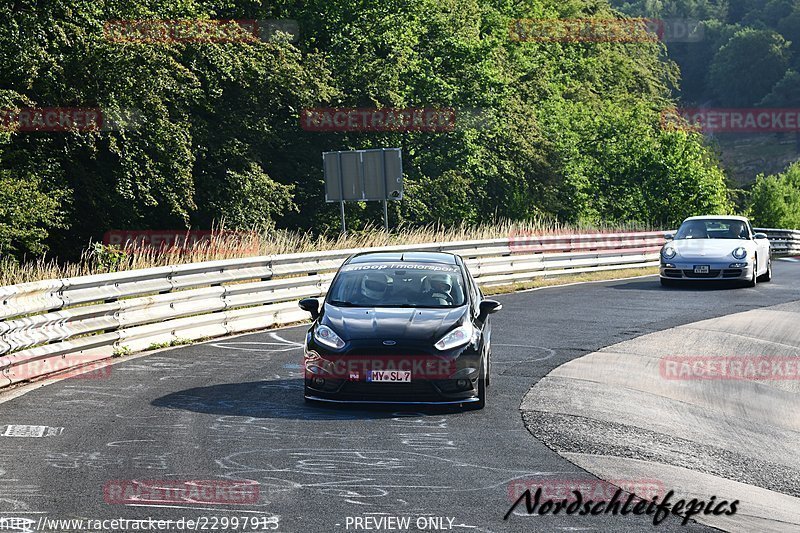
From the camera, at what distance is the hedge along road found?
682 centimetres

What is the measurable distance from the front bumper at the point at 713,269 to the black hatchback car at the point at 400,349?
1396 centimetres

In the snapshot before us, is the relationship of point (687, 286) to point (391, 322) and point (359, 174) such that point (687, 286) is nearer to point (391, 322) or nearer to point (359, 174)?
point (359, 174)

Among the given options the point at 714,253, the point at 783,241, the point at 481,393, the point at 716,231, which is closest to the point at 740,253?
the point at 714,253

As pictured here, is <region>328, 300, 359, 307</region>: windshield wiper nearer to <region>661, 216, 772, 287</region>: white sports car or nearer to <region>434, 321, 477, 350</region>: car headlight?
<region>434, 321, 477, 350</region>: car headlight

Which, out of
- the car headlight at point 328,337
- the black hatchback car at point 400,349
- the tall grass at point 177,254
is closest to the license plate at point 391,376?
the black hatchback car at point 400,349

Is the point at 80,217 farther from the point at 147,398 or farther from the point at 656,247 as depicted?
the point at 147,398

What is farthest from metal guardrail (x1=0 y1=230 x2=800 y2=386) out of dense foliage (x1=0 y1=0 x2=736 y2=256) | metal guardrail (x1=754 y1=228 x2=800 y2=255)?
metal guardrail (x1=754 y1=228 x2=800 y2=255)

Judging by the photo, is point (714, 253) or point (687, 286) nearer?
point (714, 253)

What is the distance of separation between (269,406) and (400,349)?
1.42 metres

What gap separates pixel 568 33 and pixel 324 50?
31569 millimetres

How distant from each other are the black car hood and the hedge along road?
0.73m

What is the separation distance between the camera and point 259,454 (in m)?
8.60

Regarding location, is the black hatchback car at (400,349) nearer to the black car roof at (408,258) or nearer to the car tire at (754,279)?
the black car roof at (408,258)

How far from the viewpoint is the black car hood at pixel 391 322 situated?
10.6 meters
